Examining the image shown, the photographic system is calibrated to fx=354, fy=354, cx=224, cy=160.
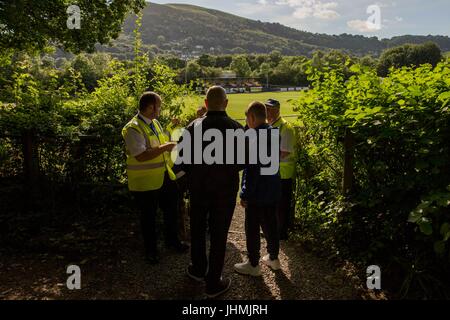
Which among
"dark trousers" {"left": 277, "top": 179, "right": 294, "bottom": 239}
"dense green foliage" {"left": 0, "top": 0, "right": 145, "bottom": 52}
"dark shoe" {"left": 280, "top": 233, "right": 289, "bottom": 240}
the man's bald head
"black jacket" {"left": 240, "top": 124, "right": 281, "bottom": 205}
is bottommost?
"dark shoe" {"left": 280, "top": 233, "right": 289, "bottom": 240}

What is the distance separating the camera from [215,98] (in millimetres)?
3973

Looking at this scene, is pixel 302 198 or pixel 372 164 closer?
pixel 372 164

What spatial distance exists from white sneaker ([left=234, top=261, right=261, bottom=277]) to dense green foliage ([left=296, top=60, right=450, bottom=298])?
1.15 meters

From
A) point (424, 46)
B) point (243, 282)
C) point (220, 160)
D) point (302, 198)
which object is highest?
point (424, 46)

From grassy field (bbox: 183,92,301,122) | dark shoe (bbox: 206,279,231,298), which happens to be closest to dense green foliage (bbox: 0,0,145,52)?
grassy field (bbox: 183,92,301,122)

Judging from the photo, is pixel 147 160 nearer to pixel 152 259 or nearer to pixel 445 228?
pixel 152 259

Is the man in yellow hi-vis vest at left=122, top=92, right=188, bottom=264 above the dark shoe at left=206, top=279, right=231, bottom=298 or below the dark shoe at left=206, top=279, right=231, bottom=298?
above

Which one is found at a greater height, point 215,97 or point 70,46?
point 70,46

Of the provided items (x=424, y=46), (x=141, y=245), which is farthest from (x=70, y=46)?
(x=424, y=46)

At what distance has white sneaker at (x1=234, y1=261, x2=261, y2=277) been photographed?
4.55m

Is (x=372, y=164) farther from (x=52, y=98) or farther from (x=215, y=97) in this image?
(x=52, y=98)

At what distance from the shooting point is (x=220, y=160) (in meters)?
→ 3.92

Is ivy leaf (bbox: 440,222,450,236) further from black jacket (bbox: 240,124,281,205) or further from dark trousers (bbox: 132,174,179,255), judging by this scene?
dark trousers (bbox: 132,174,179,255)

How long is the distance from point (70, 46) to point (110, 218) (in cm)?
743
